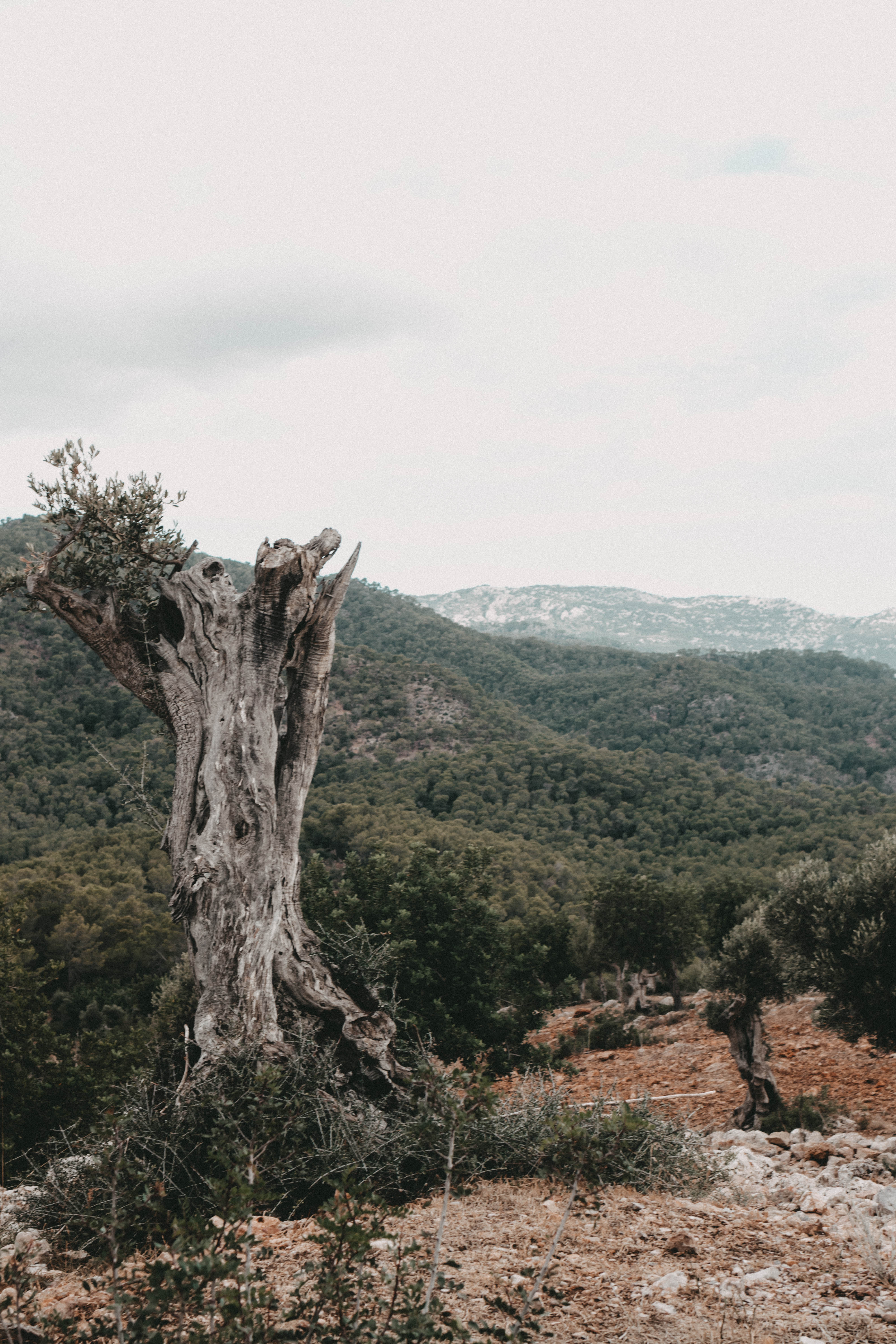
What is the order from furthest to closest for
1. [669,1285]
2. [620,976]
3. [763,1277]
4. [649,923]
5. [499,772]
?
[499,772] → [620,976] → [649,923] → [763,1277] → [669,1285]

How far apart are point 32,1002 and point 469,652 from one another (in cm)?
11467

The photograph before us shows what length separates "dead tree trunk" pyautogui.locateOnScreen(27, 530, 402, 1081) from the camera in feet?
20.7

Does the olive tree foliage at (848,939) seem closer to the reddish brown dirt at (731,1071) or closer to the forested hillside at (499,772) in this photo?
the reddish brown dirt at (731,1071)

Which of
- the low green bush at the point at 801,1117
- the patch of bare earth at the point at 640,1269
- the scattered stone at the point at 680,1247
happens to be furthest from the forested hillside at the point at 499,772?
A: the low green bush at the point at 801,1117

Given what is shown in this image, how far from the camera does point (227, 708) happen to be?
23.3 feet

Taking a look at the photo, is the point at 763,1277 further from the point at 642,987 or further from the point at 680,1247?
the point at 642,987

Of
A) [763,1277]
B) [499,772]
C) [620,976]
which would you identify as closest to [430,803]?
[499,772]

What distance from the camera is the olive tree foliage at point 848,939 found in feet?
29.8

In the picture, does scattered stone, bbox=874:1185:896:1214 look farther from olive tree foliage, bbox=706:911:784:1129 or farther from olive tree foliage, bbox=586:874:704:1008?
olive tree foliage, bbox=586:874:704:1008

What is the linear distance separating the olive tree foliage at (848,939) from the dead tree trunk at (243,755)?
20.0 feet

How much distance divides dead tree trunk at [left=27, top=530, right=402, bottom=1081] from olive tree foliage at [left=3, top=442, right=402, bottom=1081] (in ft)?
0.05

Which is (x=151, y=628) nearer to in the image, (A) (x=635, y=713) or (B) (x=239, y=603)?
(B) (x=239, y=603)

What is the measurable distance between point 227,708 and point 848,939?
27.3 ft

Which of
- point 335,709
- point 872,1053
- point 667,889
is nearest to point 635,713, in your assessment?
point 335,709
